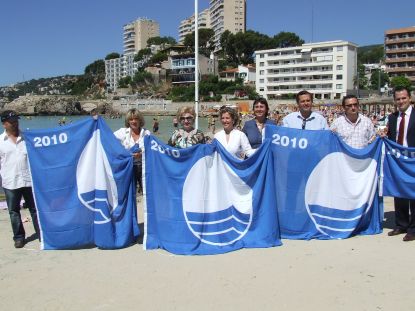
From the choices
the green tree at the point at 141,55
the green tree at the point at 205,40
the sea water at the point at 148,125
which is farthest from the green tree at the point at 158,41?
the sea water at the point at 148,125

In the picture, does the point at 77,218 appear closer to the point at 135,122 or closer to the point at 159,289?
the point at 135,122

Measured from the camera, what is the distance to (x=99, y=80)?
18438 cm

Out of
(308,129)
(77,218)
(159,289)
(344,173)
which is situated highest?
(308,129)

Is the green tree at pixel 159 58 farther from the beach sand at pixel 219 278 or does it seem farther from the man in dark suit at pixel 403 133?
the beach sand at pixel 219 278

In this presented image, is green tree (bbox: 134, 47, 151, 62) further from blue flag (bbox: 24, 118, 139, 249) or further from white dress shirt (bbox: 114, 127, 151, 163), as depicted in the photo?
blue flag (bbox: 24, 118, 139, 249)

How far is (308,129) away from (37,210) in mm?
3934

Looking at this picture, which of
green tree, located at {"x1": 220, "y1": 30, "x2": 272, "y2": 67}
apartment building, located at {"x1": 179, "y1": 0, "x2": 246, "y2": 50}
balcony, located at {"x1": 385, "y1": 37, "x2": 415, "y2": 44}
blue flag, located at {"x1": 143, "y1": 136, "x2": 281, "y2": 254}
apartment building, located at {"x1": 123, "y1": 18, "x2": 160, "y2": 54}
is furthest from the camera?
apartment building, located at {"x1": 123, "y1": 18, "x2": 160, "y2": 54}

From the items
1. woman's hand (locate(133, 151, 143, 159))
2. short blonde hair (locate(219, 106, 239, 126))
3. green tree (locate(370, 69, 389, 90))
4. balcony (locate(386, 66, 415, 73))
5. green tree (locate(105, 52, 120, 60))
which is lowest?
woman's hand (locate(133, 151, 143, 159))

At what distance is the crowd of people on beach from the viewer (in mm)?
5625

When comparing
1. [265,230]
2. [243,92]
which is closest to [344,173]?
[265,230]

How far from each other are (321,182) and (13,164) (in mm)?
4212

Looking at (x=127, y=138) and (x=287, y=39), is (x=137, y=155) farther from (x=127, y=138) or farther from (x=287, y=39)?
(x=287, y=39)

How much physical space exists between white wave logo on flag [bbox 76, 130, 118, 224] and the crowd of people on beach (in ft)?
1.28

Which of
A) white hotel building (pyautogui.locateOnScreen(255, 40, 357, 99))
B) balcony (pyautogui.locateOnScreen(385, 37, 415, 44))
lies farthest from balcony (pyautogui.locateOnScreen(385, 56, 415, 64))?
white hotel building (pyautogui.locateOnScreen(255, 40, 357, 99))
